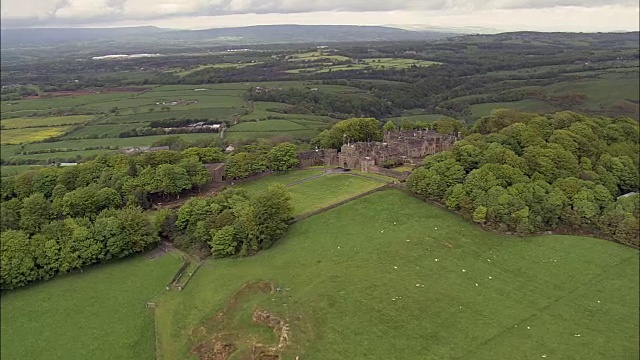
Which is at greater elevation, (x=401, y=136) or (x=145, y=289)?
(x=401, y=136)

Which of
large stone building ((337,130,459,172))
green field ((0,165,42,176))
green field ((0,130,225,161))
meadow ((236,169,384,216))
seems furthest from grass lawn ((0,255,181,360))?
green field ((0,130,225,161))

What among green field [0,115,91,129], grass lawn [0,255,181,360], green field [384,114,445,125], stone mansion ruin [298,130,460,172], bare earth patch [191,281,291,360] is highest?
stone mansion ruin [298,130,460,172]

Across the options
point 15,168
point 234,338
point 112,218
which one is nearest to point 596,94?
point 112,218

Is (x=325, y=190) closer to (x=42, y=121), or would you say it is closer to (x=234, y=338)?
(x=234, y=338)

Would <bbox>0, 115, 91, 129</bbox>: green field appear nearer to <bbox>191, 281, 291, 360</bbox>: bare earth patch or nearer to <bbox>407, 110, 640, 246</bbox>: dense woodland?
<bbox>407, 110, 640, 246</bbox>: dense woodland

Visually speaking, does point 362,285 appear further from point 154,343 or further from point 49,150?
point 49,150

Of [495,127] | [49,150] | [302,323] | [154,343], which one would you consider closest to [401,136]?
[495,127]

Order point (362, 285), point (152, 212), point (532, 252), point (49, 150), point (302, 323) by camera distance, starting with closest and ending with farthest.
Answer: point (302, 323) → point (362, 285) → point (532, 252) → point (152, 212) → point (49, 150)

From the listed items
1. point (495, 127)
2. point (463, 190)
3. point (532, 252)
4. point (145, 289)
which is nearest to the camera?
point (145, 289)
